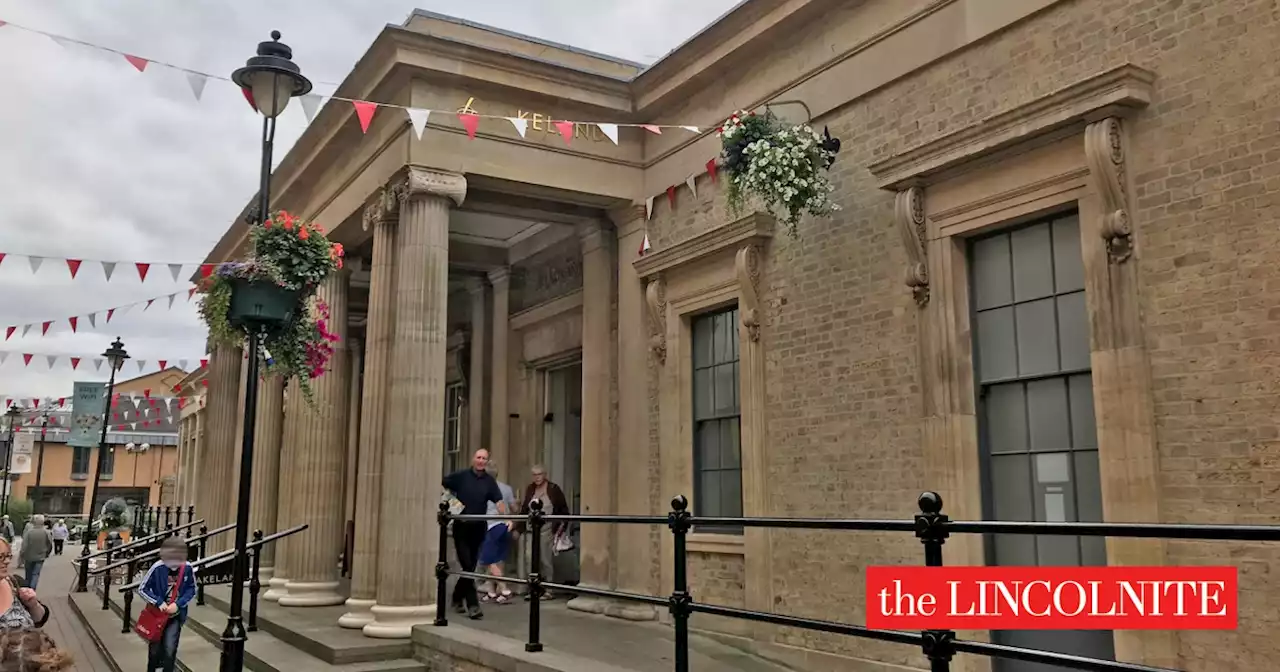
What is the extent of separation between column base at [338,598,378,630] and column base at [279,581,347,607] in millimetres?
1991

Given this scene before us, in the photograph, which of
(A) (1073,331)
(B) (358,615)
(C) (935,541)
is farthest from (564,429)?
(C) (935,541)

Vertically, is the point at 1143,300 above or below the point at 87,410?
below

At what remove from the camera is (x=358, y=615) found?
8742 millimetres

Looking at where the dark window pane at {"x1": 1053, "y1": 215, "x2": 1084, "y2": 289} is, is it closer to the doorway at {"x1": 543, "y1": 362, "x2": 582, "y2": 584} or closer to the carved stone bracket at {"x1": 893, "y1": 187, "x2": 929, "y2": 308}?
the carved stone bracket at {"x1": 893, "y1": 187, "x2": 929, "y2": 308}

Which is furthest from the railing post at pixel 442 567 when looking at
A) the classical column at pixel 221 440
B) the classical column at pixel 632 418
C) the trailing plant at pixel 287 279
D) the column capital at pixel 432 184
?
the classical column at pixel 221 440

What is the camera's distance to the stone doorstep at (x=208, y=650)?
7.52 meters

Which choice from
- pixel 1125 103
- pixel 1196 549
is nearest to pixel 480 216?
pixel 1125 103

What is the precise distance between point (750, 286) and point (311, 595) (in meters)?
6.30

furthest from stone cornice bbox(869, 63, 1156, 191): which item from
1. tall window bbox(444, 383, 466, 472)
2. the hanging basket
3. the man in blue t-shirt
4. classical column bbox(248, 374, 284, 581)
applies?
classical column bbox(248, 374, 284, 581)

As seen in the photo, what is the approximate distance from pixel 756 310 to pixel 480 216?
473 centimetres

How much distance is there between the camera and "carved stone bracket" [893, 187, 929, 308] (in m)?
6.82

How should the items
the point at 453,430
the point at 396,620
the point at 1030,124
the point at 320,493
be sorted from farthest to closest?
the point at 453,430 → the point at 320,493 → the point at 396,620 → the point at 1030,124

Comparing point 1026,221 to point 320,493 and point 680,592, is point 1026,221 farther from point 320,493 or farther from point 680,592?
point 320,493

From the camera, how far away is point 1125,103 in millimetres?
5555
